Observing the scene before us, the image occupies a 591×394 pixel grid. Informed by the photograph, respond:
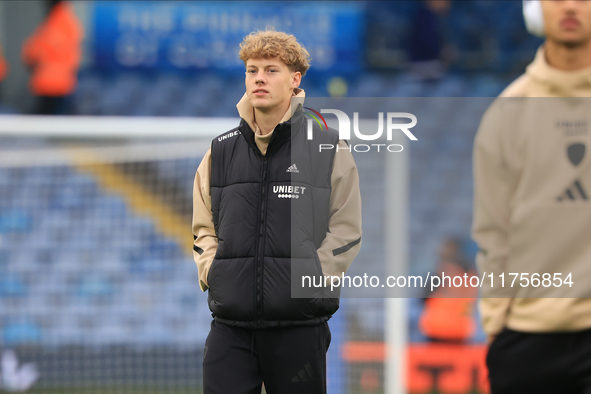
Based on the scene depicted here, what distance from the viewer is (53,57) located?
7621 mm

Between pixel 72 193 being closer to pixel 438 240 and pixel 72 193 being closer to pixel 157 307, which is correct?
pixel 157 307

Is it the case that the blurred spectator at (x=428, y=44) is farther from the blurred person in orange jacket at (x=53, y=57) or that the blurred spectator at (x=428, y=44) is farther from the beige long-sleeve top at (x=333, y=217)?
the beige long-sleeve top at (x=333, y=217)

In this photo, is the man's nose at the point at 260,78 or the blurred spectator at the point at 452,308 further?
the blurred spectator at the point at 452,308

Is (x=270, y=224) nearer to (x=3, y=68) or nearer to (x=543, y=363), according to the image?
(x=543, y=363)

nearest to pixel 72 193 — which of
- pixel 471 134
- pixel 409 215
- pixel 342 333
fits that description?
pixel 342 333

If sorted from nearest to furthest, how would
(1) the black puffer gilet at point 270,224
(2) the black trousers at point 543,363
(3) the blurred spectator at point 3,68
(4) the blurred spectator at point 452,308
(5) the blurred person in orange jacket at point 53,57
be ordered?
(2) the black trousers at point 543,363
(1) the black puffer gilet at point 270,224
(4) the blurred spectator at point 452,308
(5) the blurred person in orange jacket at point 53,57
(3) the blurred spectator at point 3,68

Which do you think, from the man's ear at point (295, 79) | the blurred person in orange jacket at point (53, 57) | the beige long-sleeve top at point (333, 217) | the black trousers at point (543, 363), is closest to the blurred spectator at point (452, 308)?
the beige long-sleeve top at point (333, 217)

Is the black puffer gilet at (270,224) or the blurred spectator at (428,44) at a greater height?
the blurred spectator at (428,44)

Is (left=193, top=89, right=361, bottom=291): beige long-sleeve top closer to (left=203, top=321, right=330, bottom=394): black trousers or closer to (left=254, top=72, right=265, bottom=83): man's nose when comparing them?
(left=254, top=72, right=265, bottom=83): man's nose

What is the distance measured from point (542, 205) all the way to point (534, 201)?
0.02m

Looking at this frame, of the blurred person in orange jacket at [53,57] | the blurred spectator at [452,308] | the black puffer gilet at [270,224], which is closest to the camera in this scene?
the black puffer gilet at [270,224]

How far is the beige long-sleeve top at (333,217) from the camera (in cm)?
236

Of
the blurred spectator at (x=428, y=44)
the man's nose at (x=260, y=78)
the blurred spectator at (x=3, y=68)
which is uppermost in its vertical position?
the blurred spectator at (x=428, y=44)

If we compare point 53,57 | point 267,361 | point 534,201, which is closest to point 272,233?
point 267,361
